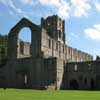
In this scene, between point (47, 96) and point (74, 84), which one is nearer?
point (47, 96)

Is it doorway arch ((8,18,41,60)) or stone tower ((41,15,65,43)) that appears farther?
stone tower ((41,15,65,43))

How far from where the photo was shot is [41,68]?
2318 inches

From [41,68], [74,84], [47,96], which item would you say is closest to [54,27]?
[74,84]

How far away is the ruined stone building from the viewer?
58312 mm

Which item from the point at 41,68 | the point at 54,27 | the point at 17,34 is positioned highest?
the point at 54,27

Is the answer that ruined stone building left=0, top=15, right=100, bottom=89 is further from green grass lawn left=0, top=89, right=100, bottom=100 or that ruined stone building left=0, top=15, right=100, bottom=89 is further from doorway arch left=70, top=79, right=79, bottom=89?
green grass lawn left=0, top=89, right=100, bottom=100

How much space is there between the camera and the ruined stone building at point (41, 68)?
191 feet

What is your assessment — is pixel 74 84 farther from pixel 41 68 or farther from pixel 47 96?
pixel 47 96

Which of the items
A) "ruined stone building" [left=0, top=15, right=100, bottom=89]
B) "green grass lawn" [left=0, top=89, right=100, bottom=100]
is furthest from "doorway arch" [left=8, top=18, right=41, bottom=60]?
"green grass lawn" [left=0, top=89, right=100, bottom=100]

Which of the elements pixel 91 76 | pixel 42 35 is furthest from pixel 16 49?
pixel 91 76

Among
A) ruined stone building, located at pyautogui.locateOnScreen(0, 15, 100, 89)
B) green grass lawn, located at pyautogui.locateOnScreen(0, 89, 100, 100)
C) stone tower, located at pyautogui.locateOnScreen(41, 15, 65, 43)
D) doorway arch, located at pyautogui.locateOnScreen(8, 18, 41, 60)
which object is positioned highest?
stone tower, located at pyautogui.locateOnScreen(41, 15, 65, 43)

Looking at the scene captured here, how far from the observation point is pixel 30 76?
60.0 meters

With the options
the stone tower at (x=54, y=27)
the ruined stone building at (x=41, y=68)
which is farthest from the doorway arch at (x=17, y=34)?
the stone tower at (x=54, y=27)

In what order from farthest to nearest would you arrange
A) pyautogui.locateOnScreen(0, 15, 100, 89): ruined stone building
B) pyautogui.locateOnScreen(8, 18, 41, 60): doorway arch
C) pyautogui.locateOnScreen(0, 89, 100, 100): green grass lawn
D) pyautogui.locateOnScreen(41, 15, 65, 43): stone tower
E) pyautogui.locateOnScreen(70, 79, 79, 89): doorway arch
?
pyautogui.locateOnScreen(41, 15, 65, 43): stone tower, pyautogui.locateOnScreen(70, 79, 79, 89): doorway arch, pyautogui.locateOnScreen(8, 18, 41, 60): doorway arch, pyautogui.locateOnScreen(0, 15, 100, 89): ruined stone building, pyautogui.locateOnScreen(0, 89, 100, 100): green grass lawn
